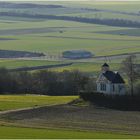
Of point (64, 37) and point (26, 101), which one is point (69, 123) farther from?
point (64, 37)

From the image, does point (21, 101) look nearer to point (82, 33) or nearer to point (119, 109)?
point (119, 109)

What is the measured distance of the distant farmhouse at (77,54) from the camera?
125 metres

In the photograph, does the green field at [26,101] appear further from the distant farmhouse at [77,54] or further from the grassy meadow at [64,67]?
the distant farmhouse at [77,54]

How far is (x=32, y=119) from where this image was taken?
148ft

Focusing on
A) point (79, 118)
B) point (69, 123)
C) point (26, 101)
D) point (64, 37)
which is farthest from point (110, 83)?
point (64, 37)

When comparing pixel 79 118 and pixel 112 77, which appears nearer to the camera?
pixel 79 118

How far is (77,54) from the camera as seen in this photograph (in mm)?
127062

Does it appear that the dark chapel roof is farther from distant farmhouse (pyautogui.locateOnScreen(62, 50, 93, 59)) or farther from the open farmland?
distant farmhouse (pyautogui.locateOnScreen(62, 50, 93, 59))

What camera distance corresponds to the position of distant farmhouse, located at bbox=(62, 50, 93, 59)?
410 feet

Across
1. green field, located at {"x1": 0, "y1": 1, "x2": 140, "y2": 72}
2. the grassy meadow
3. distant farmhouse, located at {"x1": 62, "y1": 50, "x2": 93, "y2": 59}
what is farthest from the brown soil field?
distant farmhouse, located at {"x1": 62, "y1": 50, "x2": 93, "y2": 59}

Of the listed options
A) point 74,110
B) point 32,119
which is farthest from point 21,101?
point 32,119

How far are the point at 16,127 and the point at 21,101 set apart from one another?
50.7ft

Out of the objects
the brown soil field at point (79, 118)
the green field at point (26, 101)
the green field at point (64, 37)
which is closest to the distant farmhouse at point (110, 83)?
the green field at point (26, 101)

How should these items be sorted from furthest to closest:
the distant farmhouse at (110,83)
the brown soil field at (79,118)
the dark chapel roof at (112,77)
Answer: the dark chapel roof at (112,77) → the distant farmhouse at (110,83) → the brown soil field at (79,118)
